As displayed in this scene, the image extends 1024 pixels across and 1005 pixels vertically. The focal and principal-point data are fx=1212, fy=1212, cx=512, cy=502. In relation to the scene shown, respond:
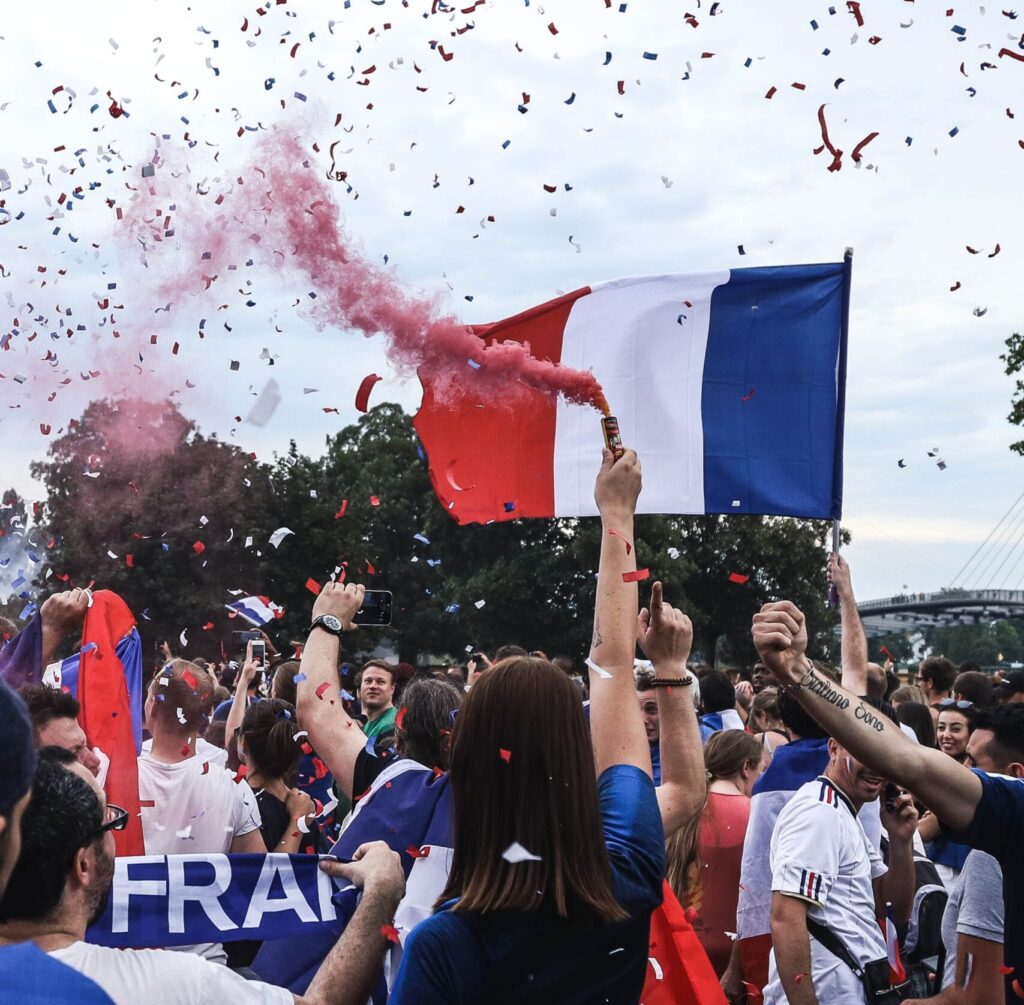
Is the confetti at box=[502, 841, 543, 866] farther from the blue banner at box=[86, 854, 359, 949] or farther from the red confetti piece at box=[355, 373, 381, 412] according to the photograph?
the red confetti piece at box=[355, 373, 381, 412]

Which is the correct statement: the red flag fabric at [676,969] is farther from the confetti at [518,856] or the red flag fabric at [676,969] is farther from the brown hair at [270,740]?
the brown hair at [270,740]

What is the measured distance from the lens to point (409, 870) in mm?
4016

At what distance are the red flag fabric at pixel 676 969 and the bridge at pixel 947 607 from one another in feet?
186

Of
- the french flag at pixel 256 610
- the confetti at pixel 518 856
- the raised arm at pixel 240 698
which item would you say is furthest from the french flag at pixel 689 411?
the confetti at pixel 518 856

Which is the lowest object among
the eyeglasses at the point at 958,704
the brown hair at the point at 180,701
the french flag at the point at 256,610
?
the eyeglasses at the point at 958,704

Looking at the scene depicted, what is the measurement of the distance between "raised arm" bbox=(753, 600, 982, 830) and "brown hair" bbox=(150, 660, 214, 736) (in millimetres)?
A: 3512

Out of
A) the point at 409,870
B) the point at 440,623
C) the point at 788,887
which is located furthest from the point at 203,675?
the point at 440,623

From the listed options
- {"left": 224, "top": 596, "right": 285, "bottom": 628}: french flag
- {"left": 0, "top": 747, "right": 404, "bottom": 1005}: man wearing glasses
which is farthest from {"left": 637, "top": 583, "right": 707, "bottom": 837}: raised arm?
Result: {"left": 224, "top": 596, "right": 285, "bottom": 628}: french flag

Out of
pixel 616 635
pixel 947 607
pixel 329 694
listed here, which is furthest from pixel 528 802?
pixel 947 607

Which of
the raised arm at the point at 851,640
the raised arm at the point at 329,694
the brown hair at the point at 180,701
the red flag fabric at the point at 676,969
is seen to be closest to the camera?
the red flag fabric at the point at 676,969

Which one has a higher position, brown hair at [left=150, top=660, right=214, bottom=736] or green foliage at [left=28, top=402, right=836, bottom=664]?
green foliage at [left=28, top=402, right=836, bottom=664]

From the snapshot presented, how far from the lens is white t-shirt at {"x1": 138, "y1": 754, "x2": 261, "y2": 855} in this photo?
5.52 metres

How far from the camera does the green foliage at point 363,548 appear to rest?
36.4 m

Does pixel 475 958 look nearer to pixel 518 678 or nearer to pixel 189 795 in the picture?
pixel 518 678
